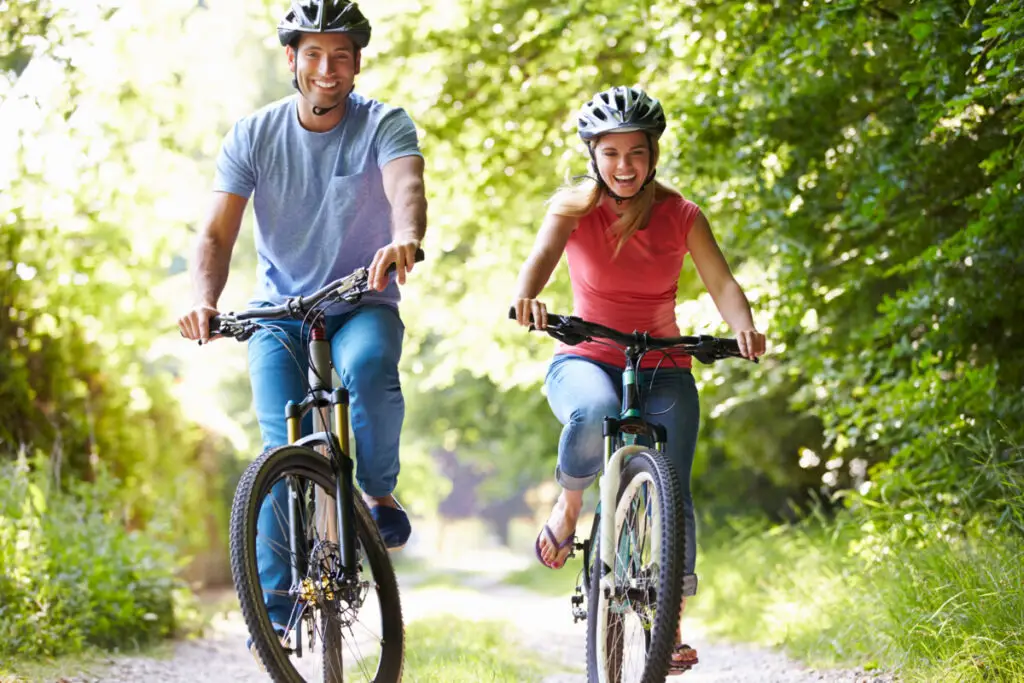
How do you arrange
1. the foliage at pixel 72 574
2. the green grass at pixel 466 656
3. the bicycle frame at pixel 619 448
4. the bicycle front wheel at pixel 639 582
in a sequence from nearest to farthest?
the bicycle front wheel at pixel 639 582
the bicycle frame at pixel 619 448
the green grass at pixel 466 656
the foliage at pixel 72 574

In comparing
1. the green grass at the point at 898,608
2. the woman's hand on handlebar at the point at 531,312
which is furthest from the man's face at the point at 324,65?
the green grass at the point at 898,608

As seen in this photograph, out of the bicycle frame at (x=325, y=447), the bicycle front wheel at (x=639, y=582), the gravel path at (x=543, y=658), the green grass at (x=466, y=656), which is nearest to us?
the bicycle front wheel at (x=639, y=582)

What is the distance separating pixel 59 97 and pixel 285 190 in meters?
4.41

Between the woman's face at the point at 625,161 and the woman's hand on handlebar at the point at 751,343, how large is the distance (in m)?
0.61

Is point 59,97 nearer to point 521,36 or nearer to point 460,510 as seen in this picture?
point 521,36

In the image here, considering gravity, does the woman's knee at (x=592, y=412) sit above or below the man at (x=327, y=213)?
below

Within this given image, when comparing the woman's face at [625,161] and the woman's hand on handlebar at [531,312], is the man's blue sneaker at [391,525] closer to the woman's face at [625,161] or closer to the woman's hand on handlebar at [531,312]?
the woman's hand on handlebar at [531,312]

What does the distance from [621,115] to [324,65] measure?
3.27 ft

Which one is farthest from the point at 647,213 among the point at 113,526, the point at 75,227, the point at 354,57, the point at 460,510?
the point at 460,510

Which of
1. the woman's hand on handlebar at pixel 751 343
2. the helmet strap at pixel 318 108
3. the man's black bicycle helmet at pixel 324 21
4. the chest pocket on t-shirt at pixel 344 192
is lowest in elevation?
Result: the woman's hand on handlebar at pixel 751 343

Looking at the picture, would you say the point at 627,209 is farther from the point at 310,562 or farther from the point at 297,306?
the point at 310,562

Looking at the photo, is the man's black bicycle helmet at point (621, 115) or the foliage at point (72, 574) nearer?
the man's black bicycle helmet at point (621, 115)

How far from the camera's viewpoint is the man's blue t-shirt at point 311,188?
4.43 meters

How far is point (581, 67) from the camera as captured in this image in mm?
8688
